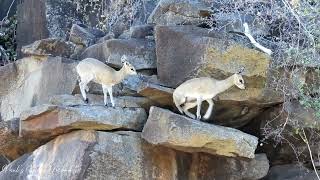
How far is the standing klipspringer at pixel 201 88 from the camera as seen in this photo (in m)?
7.68

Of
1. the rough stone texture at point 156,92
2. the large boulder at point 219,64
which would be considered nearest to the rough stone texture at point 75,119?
the rough stone texture at point 156,92

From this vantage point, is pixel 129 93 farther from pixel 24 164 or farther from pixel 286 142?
pixel 286 142

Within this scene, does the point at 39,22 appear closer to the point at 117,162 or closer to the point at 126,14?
the point at 126,14

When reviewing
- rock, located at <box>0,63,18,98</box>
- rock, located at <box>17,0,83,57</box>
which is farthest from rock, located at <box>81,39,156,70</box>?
rock, located at <box>17,0,83,57</box>

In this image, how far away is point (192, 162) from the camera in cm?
844

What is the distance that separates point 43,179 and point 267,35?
3792 millimetres

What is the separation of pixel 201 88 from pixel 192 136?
636 millimetres

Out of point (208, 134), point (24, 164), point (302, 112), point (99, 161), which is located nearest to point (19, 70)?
point (24, 164)

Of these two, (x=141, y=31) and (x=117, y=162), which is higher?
(x=141, y=31)

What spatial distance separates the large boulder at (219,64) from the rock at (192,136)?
2.51ft

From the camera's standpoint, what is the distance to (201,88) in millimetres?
7676

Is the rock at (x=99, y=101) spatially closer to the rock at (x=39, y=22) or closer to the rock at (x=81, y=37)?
the rock at (x=81, y=37)

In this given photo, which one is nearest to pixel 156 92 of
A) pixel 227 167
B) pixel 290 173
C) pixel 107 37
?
pixel 227 167

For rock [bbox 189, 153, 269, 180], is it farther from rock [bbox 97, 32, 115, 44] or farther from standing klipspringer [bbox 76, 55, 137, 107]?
rock [bbox 97, 32, 115, 44]
